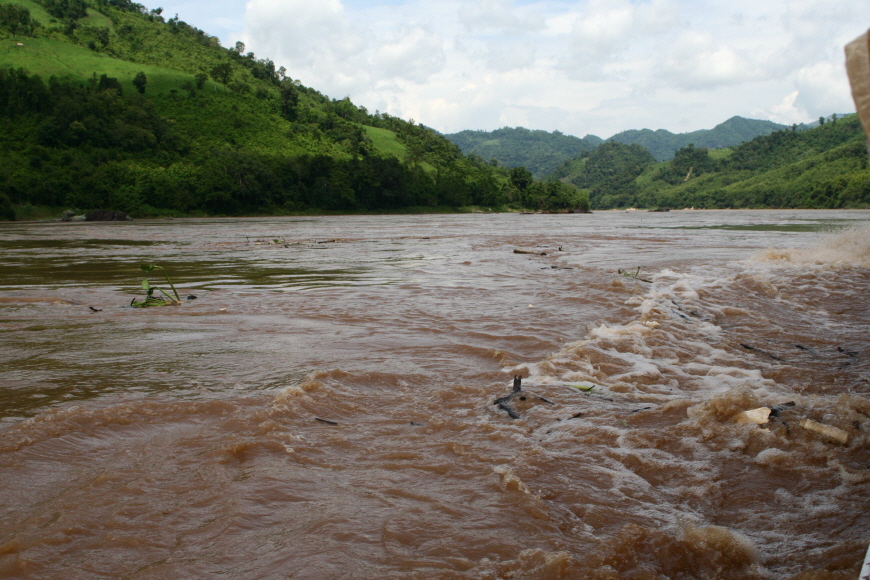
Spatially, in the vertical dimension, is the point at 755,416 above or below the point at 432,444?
above

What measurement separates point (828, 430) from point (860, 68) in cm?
280

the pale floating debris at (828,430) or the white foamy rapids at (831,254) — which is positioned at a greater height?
the white foamy rapids at (831,254)

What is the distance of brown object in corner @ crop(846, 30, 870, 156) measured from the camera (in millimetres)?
1315

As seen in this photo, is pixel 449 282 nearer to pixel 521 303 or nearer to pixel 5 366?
pixel 521 303

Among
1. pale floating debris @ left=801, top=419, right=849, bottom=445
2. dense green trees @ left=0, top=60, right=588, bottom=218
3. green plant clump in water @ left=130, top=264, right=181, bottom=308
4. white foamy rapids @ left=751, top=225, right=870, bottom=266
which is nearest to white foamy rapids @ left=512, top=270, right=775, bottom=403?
pale floating debris @ left=801, top=419, right=849, bottom=445

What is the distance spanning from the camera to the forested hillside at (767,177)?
307 feet

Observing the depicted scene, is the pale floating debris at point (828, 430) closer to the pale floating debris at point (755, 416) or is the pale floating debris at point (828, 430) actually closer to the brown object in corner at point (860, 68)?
the pale floating debris at point (755, 416)

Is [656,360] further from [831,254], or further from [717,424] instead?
[831,254]

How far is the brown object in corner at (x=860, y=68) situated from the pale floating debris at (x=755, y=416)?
274cm

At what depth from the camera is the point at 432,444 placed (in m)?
3.40

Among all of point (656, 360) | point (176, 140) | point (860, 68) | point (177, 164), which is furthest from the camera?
point (176, 140)

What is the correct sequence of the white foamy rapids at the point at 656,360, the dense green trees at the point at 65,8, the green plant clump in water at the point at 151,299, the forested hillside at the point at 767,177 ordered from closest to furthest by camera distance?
the white foamy rapids at the point at 656,360 < the green plant clump in water at the point at 151,299 < the forested hillside at the point at 767,177 < the dense green trees at the point at 65,8

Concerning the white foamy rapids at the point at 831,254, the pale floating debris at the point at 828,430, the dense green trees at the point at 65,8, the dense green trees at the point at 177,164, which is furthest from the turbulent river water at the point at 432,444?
the dense green trees at the point at 65,8

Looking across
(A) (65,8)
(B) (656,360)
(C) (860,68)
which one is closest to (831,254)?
(B) (656,360)
